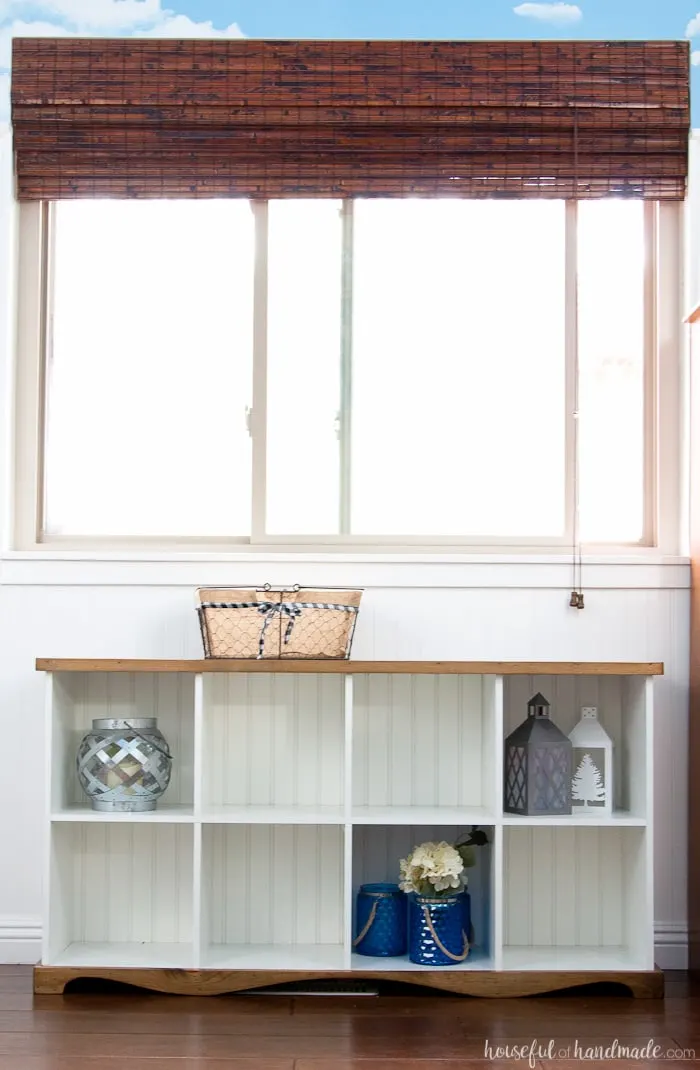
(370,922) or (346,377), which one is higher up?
(346,377)

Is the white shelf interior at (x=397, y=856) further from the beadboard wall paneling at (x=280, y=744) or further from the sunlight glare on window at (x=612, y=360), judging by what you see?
the sunlight glare on window at (x=612, y=360)

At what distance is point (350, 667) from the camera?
8.92 feet

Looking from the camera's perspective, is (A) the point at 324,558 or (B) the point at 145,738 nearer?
(B) the point at 145,738

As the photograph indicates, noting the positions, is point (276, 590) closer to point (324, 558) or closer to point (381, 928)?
point (324, 558)

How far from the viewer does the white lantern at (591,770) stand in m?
2.81

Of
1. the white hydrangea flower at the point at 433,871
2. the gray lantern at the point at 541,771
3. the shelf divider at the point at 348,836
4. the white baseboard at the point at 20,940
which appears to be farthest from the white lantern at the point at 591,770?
the white baseboard at the point at 20,940

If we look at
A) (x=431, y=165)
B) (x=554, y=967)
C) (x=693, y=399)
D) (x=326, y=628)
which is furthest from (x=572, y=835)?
(x=431, y=165)

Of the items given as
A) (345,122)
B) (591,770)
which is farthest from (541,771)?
(345,122)

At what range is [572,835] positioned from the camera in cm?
299

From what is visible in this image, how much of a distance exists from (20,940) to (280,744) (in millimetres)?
797

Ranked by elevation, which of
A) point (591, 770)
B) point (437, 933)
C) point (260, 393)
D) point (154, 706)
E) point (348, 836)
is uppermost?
point (260, 393)

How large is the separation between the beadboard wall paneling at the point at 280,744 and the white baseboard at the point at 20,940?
1.83ft

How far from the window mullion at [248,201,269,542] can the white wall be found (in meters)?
0.15

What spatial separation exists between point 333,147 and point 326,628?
1.28m
